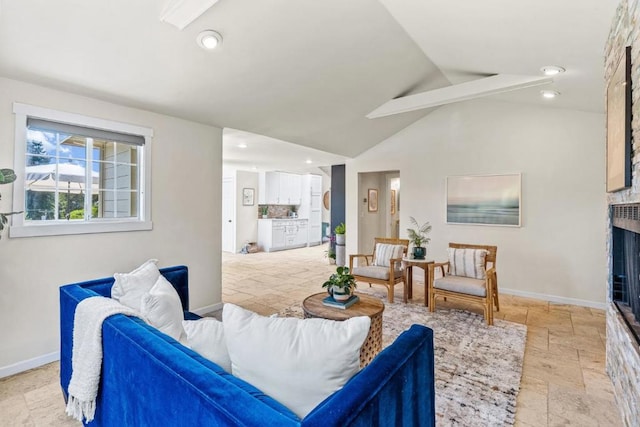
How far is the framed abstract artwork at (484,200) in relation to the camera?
184 inches

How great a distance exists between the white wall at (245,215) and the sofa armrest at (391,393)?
7.73 metres

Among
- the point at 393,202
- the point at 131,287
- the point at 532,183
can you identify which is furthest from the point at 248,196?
the point at 131,287

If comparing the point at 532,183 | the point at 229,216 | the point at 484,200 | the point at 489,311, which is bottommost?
the point at 489,311

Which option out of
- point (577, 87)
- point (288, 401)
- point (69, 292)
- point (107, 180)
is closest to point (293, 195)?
point (107, 180)

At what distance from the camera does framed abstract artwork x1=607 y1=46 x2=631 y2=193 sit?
70.2 inches

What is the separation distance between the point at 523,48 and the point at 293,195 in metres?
7.55

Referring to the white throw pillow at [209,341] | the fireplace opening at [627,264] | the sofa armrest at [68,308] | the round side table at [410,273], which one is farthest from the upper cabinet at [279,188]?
the white throw pillow at [209,341]

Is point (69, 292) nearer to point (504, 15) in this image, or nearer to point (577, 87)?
point (504, 15)

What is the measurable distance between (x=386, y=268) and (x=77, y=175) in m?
3.71

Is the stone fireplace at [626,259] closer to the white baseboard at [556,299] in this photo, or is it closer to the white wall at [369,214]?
the white baseboard at [556,299]

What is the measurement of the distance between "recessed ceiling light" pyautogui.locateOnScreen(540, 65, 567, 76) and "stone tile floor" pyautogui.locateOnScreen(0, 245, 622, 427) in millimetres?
2576

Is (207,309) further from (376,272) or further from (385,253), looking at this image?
(385,253)

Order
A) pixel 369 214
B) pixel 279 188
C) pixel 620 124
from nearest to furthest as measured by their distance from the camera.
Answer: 1. pixel 620 124
2. pixel 369 214
3. pixel 279 188

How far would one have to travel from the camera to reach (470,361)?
8.61 ft
